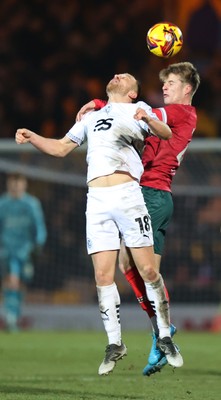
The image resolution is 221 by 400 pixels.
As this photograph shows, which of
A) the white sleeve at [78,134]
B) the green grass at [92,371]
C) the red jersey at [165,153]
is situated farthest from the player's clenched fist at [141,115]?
the green grass at [92,371]

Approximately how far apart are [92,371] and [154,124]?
10.2 ft

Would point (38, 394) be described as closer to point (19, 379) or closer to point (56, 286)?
point (19, 379)

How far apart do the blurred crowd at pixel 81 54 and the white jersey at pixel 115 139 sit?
9.46 meters

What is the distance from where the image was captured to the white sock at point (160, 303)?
350 inches

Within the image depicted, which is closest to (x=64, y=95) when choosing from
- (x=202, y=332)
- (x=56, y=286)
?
(x=56, y=286)

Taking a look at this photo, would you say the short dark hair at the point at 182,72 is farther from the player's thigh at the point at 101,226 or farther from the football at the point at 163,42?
the player's thigh at the point at 101,226

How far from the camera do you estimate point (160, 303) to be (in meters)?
8.95

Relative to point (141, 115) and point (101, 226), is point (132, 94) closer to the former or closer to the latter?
point (141, 115)

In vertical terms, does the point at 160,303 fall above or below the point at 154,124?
below

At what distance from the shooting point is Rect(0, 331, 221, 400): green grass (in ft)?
28.5

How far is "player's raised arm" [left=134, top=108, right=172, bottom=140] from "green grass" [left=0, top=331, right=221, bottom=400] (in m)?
1.90

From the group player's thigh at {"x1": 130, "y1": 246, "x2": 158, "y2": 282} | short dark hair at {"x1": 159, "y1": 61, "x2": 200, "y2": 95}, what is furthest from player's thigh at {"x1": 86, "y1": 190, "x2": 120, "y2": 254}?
short dark hair at {"x1": 159, "y1": 61, "x2": 200, "y2": 95}

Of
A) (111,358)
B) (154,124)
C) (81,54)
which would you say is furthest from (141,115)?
(81,54)

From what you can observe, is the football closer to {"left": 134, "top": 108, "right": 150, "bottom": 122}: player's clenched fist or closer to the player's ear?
the player's ear
